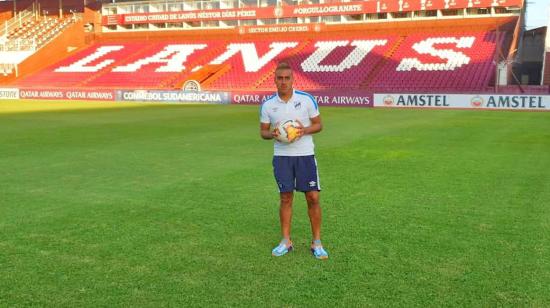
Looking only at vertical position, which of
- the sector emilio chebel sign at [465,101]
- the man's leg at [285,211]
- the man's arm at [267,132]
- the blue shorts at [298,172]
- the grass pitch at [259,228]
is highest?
the man's arm at [267,132]

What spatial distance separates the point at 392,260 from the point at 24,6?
61.0m

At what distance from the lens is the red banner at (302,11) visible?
136ft

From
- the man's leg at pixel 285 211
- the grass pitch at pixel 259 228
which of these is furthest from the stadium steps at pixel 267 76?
the man's leg at pixel 285 211

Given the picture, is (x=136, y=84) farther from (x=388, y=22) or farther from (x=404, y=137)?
(x=404, y=137)

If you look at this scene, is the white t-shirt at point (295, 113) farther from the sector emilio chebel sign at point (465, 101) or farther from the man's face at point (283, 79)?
the sector emilio chebel sign at point (465, 101)

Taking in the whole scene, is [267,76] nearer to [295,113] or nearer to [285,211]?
[285,211]

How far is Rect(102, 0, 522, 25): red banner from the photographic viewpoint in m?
41.3

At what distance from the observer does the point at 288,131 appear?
199 inches

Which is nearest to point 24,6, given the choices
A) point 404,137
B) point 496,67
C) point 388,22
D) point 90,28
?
point 90,28

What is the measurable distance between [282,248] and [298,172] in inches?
33.3

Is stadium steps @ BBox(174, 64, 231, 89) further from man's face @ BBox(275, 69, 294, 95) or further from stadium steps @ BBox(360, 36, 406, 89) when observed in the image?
man's face @ BBox(275, 69, 294, 95)

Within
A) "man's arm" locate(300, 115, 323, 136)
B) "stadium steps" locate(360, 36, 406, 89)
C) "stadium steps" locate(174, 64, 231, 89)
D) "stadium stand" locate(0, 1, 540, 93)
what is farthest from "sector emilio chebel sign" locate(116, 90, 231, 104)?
"man's arm" locate(300, 115, 323, 136)

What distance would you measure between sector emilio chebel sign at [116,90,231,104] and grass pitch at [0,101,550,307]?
19662mm

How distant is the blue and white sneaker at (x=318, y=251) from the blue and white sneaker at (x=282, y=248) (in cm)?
25
